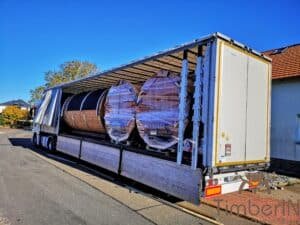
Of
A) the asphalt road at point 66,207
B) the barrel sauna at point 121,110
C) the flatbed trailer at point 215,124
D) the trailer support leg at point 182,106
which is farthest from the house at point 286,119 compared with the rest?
the asphalt road at point 66,207

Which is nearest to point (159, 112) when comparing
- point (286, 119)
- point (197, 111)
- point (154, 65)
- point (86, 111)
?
point (154, 65)

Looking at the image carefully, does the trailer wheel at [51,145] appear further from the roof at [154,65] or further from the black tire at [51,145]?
the roof at [154,65]

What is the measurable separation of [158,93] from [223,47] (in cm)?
212

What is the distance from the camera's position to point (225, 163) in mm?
5586

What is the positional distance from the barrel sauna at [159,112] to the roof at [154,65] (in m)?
0.45

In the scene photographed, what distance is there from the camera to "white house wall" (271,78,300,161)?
11.7 m

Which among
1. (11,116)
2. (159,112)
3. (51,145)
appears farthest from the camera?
(11,116)

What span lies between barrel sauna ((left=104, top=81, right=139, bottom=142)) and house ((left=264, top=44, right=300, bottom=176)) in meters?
6.68

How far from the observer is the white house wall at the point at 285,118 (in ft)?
38.2

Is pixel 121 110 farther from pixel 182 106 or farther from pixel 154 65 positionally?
pixel 182 106

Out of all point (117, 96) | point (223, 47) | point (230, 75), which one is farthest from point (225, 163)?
point (117, 96)

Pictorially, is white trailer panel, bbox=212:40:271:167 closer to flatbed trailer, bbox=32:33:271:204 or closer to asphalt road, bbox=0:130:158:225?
flatbed trailer, bbox=32:33:271:204

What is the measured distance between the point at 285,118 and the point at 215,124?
308 inches

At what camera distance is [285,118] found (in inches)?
471
